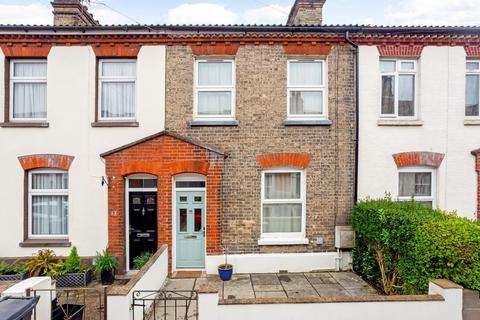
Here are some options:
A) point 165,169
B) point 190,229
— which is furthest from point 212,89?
point 190,229

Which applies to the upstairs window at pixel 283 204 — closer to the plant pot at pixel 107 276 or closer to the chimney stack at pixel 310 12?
the plant pot at pixel 107 276

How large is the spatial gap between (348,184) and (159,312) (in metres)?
5.99

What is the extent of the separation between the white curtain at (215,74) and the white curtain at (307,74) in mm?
1845

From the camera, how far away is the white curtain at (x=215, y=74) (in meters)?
9.40

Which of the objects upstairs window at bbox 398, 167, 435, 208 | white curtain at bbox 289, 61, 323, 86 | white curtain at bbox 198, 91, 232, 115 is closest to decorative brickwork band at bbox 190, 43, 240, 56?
white curtain at bbox 198, 91, 232, 115

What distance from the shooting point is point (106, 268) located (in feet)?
27.6

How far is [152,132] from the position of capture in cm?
915

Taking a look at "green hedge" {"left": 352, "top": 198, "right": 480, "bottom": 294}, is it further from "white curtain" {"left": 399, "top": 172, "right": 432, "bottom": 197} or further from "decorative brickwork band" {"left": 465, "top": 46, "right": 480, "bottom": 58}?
"decorative brickwork band" {"left": 465, "top": 46, "right": 480, "bottom": 58}

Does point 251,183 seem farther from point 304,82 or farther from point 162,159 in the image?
point 304,82

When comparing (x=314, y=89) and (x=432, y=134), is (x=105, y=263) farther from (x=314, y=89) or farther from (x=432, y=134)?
(x=432, y=134)

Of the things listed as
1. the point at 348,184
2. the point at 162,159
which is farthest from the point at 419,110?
the point at 162,159

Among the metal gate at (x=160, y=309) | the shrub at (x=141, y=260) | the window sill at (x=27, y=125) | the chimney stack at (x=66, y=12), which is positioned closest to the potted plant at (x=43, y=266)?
the shrub at (x=141, y=260)

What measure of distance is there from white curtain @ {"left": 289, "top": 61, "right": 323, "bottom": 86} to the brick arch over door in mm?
3128

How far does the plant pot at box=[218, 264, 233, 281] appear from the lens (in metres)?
8.38
